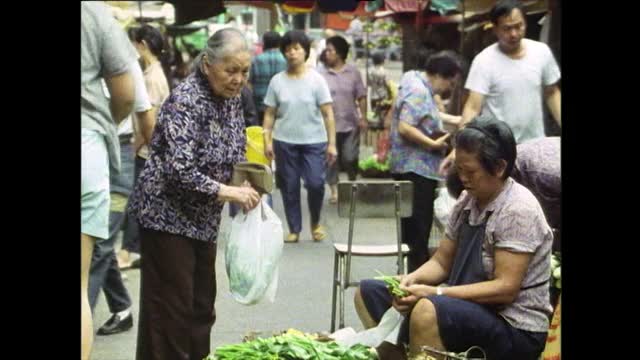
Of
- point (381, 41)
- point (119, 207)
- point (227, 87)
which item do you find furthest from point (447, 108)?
point (381, 41)

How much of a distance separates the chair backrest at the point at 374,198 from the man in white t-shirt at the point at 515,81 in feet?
1.70

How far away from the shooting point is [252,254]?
19.0ft

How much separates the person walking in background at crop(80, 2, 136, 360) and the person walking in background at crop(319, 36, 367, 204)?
8.10 meters

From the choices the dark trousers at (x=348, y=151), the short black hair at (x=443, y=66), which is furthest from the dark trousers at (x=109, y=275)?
the dark trousers at (x=348, y=151)

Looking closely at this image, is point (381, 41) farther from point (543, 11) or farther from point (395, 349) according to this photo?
point (395, 349)

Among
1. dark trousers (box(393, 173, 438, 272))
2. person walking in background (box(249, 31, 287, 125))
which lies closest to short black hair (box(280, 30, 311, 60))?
person walking in background (box(249, 31, 287, 125))

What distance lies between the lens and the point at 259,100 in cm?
1271

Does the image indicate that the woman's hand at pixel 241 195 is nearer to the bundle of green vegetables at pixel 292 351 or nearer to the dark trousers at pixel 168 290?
the dark trousers at pixel 168 290

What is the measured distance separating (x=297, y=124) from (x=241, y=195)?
5.10 meters

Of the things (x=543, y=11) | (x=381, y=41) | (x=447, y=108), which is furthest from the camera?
(x=381, y=41)

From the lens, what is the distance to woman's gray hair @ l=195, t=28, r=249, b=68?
5.50 m

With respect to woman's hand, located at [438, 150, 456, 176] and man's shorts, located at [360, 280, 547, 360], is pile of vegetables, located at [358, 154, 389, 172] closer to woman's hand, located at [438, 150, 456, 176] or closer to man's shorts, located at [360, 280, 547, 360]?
woman's hand, located at [438, 150, 456, 176]

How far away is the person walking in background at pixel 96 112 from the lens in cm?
465

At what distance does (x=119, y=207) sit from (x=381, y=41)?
15.3m
